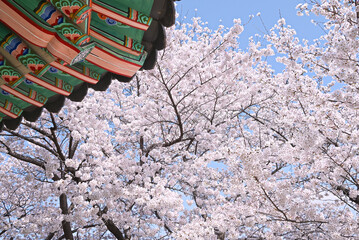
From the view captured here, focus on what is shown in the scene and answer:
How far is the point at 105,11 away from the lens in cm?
220

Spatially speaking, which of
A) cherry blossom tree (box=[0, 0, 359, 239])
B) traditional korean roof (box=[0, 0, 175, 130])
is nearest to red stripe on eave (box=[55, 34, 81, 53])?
traditional korean roof (box=[0, 0, 175, 130])

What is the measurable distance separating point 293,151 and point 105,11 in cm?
450

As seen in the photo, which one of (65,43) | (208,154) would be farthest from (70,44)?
(208,154)

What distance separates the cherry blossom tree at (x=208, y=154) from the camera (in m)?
5.08

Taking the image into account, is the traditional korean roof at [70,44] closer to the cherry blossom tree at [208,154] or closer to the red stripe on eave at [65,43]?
the red stripe on eave at [65,43]

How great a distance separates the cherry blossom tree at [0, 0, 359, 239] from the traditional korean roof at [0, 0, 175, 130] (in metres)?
2.32

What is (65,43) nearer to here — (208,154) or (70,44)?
(70,44)

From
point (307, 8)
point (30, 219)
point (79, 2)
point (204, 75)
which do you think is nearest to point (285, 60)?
point (307, 8)

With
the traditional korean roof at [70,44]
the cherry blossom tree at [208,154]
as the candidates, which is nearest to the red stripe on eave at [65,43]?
the traditional korean roof at [70,44]

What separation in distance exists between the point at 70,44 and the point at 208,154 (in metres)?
6.15

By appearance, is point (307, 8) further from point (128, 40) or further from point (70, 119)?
point (70, 119)

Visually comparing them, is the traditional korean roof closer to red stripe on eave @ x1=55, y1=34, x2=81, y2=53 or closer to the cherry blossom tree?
red stripe on eave @ x1=55, y1=34, x2=81, y2=53

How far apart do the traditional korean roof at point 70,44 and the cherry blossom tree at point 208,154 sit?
2315 mm

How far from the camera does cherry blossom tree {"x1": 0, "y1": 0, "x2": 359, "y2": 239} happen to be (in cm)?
508
